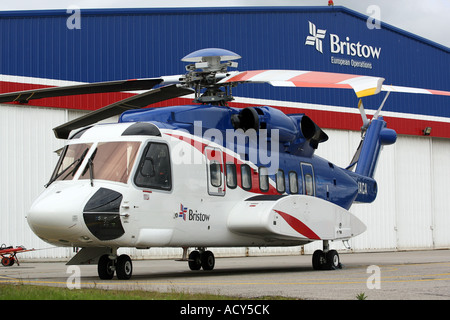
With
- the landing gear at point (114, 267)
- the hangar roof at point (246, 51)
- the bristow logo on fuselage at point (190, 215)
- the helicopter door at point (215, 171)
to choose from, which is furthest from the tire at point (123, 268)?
the hangar roof at point (246, 51)

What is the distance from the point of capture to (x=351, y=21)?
101 feet

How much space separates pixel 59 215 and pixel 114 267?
1.71 m

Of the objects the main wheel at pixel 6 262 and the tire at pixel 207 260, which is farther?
the main wheel at pixel 6 262

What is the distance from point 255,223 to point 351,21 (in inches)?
754

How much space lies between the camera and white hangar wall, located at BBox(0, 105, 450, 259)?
22.3 metres

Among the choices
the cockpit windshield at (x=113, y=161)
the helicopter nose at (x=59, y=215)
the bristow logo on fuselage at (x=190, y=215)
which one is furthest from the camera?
the bristow logo on fuselage at (x=190, y=215)

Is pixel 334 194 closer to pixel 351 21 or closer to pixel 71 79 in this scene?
pixel 71 79

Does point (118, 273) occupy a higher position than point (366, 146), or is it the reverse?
point (366, 146)

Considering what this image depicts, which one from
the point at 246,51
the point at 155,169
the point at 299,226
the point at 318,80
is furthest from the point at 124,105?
the point at 246,51

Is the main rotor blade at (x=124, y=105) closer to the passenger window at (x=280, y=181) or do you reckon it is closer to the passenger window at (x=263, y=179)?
the passenger window at (x=263, y=179)

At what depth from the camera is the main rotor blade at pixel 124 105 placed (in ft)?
45.4

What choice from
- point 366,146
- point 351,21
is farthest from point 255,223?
point 351,21

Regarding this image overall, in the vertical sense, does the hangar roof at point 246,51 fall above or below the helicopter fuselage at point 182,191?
above

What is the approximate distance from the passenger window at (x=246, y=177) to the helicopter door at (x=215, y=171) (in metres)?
0.63
